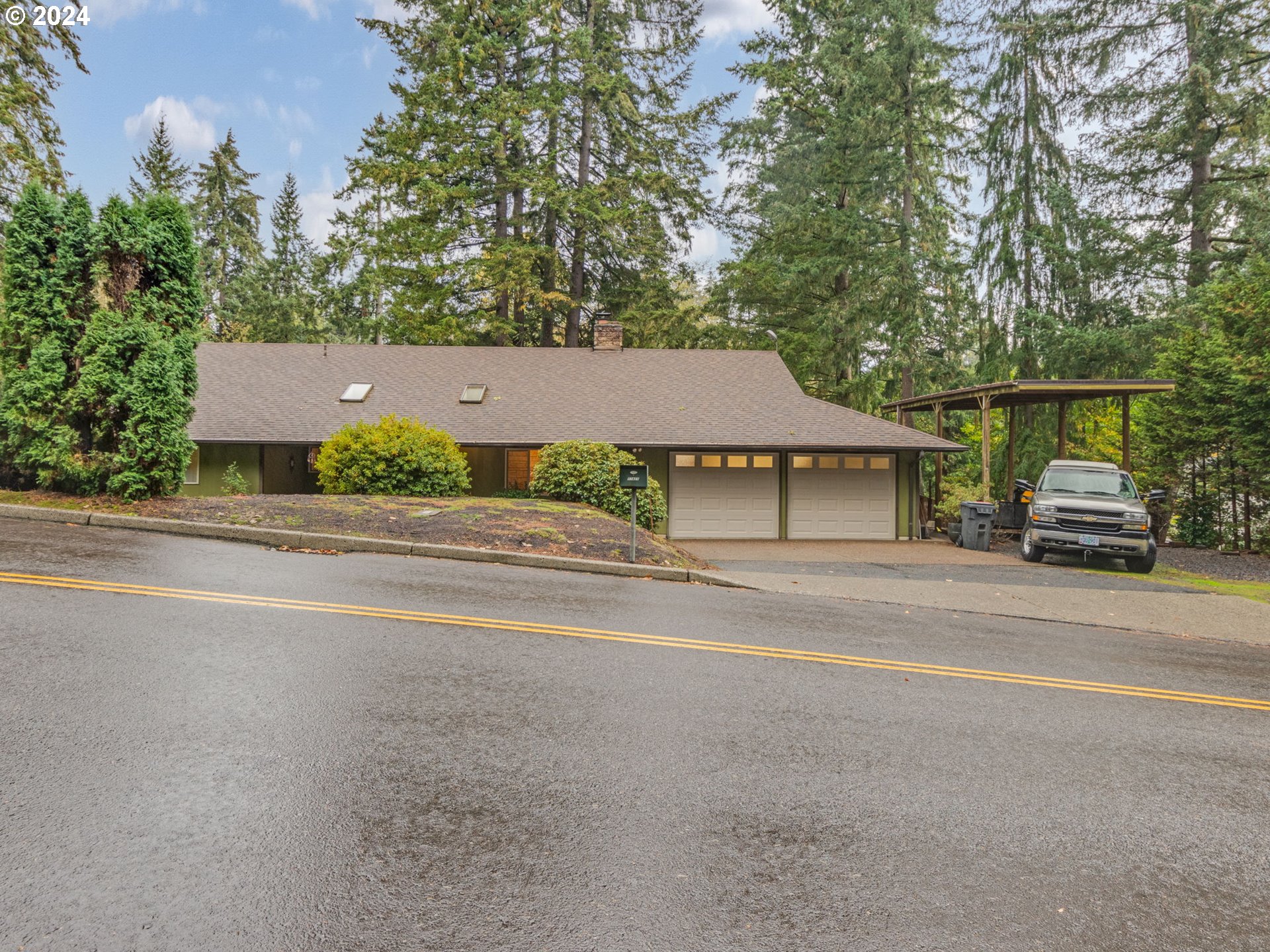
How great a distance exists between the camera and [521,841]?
277 cm

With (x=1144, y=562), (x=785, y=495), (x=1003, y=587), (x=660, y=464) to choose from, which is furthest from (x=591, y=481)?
(x=1144, y=562)

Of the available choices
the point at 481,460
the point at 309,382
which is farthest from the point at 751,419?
the point at 309,382

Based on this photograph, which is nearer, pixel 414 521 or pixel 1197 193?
pixel 414 521

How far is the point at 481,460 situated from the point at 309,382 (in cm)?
570

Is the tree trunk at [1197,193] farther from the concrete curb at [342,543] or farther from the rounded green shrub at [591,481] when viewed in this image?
the concrete curb at [342,543]

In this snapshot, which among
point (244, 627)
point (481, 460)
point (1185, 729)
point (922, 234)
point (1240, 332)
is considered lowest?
point (1185, 729)

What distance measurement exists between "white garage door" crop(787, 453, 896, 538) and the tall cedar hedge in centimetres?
1360

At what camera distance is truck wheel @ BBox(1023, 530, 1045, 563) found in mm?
13461

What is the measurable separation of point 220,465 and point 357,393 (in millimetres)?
3756

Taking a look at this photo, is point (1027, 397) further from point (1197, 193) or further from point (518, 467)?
point (518, 467)

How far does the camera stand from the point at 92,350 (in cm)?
1026

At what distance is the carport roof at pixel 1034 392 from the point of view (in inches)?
564

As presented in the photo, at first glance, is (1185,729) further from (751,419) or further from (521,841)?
(751,419)

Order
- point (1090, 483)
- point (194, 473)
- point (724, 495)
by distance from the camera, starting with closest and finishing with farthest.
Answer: point (1090, 483) → point (194, 473) → point (724, 495)
